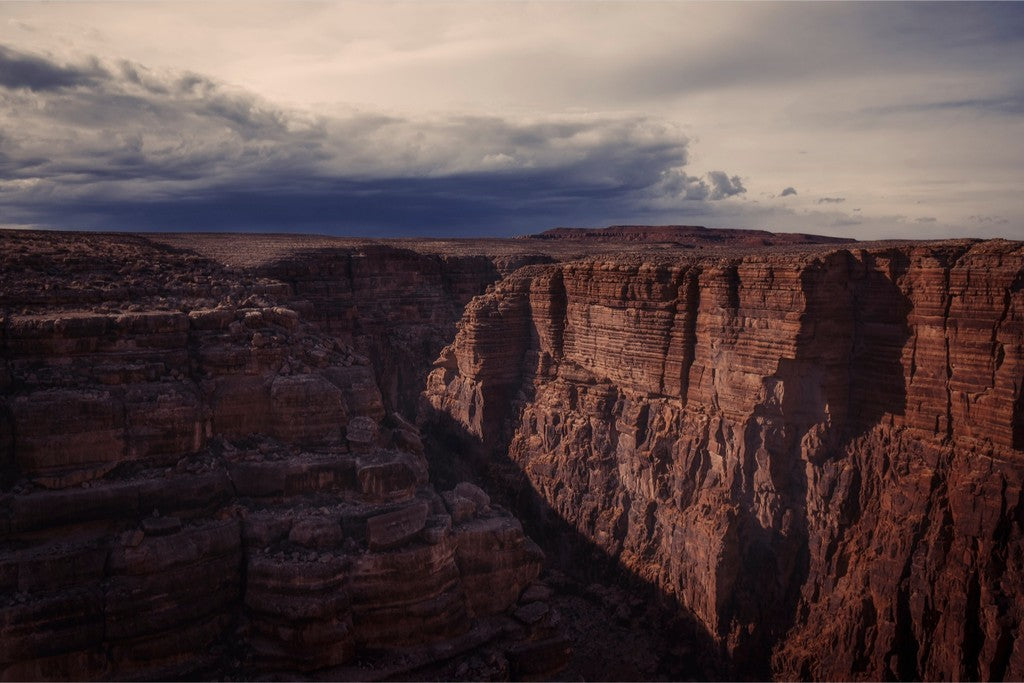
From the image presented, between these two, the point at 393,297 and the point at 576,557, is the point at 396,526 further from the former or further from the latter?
the point at 393,297

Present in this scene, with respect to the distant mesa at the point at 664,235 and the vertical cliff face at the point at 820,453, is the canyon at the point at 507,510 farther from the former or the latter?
the distant mesa at the point at 664,235

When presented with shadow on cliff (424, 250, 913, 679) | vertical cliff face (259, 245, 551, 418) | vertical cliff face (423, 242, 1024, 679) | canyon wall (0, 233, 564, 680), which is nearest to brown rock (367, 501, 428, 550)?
canyon wall (0, 233, 564, 680)

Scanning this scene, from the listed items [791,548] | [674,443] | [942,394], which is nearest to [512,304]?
[674,443]

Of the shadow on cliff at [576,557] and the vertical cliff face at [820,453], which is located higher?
the vertical cliff face at [820,453]

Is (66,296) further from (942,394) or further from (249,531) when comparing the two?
(942,394)

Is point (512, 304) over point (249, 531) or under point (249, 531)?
over

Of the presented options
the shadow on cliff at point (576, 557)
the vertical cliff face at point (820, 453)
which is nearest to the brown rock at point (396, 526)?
the shadow on cliff at point (576, 557)

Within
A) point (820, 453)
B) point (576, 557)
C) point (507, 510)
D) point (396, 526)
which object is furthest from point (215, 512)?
point (820, 453)
